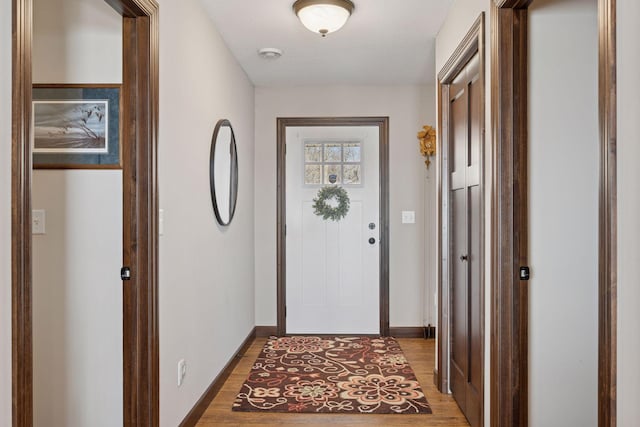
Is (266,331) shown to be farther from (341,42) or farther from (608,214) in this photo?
(608,214)

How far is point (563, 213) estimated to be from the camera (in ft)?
7.11

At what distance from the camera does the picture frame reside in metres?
2.39

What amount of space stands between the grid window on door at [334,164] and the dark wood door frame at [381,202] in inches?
8.2

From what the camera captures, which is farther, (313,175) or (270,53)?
(313,175)

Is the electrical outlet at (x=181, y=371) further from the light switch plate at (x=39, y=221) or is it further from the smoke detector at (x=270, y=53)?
the smoke detector at (x=270, y=53)

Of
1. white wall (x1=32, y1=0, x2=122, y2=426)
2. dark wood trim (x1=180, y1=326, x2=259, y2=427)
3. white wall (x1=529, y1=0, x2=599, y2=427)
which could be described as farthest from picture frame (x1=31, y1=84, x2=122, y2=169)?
white wall (x1=529, y1=0, x2=599, y2=427)

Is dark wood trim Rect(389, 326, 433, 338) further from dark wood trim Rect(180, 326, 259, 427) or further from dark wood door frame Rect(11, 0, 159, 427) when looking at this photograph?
dark wood door frame Rect(11, 0, 159, 427)

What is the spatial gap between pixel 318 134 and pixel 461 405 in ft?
9.37

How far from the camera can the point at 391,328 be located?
498 cm

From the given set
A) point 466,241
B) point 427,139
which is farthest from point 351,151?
point 466,241

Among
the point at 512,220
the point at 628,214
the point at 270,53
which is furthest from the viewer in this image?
the point at 270,53

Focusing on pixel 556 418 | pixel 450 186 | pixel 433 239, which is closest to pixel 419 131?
pixel 433 239

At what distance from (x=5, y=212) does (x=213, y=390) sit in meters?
2.36

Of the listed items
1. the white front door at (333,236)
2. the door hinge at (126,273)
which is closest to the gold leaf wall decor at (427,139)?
the white front door at (333,236)
